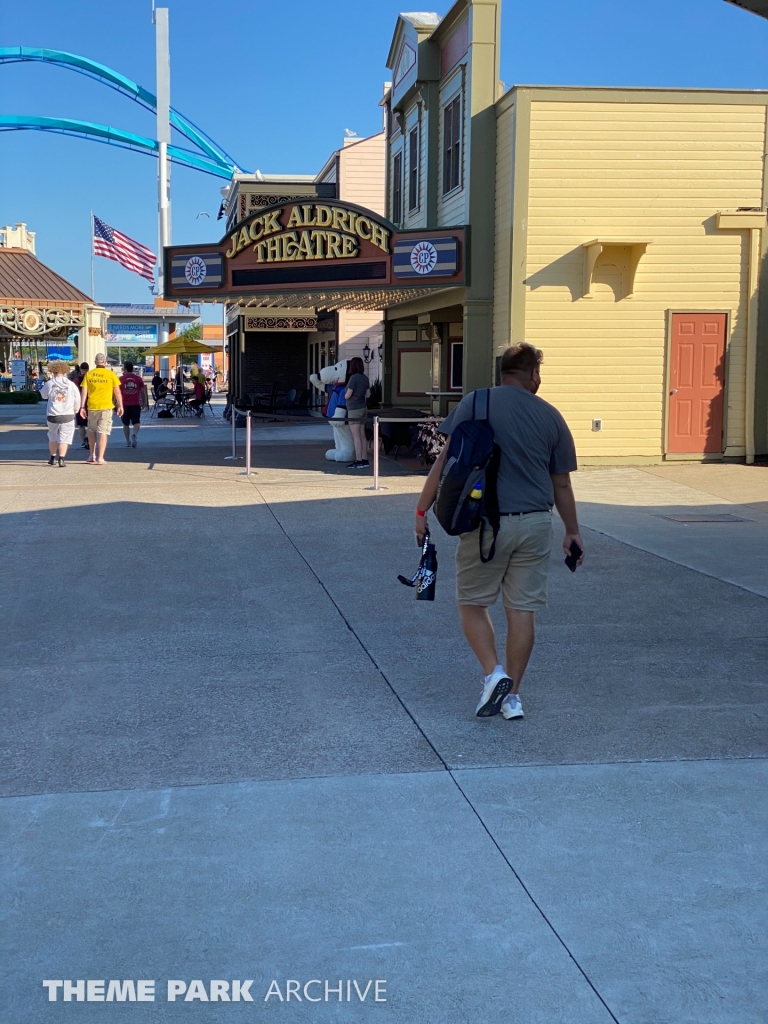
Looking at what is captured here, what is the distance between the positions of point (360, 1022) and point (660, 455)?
14.3m

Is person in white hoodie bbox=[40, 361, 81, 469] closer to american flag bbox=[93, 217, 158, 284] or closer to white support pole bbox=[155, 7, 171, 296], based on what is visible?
american flag bbox=[93, 217, 158, 284]

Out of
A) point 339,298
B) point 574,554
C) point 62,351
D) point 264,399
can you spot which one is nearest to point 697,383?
point 339,298

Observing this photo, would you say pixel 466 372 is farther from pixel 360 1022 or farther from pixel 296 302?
pixel 360 1022

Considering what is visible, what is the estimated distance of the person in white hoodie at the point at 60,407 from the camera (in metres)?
16.2

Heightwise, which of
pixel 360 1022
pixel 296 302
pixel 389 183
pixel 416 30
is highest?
pixel 416 30

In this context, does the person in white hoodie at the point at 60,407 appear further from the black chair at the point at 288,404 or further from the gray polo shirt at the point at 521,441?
the black chair at the point at 288,404

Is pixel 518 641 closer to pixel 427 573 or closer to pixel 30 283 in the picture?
pixel 427 573

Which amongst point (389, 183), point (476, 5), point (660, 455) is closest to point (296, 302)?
point (389, 183)

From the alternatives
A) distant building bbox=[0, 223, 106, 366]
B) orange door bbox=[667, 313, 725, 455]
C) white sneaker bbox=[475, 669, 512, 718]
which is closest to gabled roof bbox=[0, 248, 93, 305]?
distant building bbox=[0, 223, 106, 366]

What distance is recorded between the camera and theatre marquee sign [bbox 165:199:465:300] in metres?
16.4

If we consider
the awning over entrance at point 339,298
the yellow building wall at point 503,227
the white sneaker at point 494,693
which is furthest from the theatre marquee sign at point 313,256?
the white sneaker at point 494,693

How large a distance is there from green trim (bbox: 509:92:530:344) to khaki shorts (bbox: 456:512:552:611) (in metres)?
10.7

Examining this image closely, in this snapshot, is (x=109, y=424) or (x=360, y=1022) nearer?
(x=360, y=1022)

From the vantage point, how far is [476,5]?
53.1 feet
